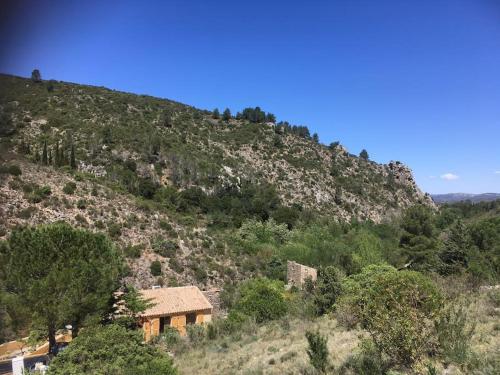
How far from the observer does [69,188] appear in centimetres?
3008

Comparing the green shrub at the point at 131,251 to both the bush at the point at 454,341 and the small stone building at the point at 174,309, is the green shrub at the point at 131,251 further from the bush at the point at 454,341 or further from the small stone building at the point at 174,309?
the bush at the point at 454,341

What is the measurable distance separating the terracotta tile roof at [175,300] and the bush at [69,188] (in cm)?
1110

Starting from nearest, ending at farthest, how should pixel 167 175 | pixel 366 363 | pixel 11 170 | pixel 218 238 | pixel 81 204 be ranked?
1. pixel 366 363
2. pixel 11 170
3. pixel 81 204
4. pixel 218 238
5. pixel 167 175

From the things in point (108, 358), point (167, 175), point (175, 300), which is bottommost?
point (175, 300)

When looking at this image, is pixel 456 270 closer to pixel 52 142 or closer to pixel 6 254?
pixel 6 254

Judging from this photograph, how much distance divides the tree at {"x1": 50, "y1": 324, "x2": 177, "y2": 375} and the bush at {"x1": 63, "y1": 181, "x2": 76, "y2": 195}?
2357cm

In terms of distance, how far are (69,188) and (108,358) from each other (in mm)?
24741

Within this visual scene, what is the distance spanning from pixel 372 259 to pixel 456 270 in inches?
464

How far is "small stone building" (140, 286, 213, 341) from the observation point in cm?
2256

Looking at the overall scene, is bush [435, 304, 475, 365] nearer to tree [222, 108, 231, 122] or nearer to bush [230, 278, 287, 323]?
bush [230, 278, 287, 323]

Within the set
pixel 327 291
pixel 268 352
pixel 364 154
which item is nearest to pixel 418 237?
pixel 327 291

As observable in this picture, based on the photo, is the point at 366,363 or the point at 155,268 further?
the point at 155,268

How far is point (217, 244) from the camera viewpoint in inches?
1350

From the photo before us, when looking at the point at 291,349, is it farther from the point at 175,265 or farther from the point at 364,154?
the point at 364,154
